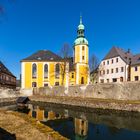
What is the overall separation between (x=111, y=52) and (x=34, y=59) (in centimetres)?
1546

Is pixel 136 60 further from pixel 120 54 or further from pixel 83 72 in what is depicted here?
pixel 83 72

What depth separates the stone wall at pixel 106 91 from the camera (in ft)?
76.7

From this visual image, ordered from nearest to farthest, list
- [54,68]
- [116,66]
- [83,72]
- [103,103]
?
[103,103], [116,66], [54,68], [83,72]

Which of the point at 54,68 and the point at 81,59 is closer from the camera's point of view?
the point at 81,59

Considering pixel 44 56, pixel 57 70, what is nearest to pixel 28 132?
pixel 57 70

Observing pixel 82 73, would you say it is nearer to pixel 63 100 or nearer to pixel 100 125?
pixel 63 100

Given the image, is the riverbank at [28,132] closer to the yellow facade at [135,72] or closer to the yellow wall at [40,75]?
the yellow facade at [135,72]

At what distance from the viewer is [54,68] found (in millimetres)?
46156

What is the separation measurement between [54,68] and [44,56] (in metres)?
3.38

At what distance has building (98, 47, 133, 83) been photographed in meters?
40.7

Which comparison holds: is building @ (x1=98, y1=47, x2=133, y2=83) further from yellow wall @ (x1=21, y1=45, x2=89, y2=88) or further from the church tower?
yellow wall @ (x1=21, y1=45, x2=89, y2=88)

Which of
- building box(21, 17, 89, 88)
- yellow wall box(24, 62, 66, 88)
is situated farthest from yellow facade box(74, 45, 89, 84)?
yellow wall box(24, 62, 66, 88)

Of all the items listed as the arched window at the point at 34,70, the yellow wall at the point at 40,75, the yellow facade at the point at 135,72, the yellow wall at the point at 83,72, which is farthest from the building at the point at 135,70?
the arched window at the point at 34,70

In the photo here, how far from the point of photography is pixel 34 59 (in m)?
45.7
